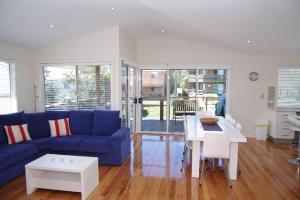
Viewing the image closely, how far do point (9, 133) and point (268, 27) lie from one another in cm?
502

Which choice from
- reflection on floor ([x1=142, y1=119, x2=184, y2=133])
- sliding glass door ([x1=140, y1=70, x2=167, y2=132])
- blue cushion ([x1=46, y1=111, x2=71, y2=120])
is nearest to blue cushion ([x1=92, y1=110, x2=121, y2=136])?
blue cushion ([x1=46, y1=111, x2=71, y2=120])

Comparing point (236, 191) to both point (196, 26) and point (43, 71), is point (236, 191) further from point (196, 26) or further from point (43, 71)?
point (43, 71)

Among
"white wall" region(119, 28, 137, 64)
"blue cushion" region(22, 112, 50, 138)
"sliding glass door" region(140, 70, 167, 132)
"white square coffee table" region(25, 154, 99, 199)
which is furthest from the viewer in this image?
"sliding glass door" region(140, 70, 167, 132)

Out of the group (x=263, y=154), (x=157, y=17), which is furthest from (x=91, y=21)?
(x=263, y=154)

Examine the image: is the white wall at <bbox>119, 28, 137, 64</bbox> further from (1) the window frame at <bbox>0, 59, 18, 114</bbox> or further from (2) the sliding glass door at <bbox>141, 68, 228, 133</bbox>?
(1) the window frame at <bbox>0, 59, 18, 114</bbox>

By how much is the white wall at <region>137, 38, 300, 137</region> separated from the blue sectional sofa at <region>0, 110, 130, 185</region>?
280 centimetres

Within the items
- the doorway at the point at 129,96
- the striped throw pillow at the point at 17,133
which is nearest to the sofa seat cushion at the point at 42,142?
the striped throw pillow at the point at 17,133

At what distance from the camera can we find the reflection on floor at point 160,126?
6.52 metres

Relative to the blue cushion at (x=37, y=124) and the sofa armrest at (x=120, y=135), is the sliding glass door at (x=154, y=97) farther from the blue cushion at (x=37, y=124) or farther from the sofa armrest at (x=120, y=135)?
the blue cushion at (x=37, y=124)

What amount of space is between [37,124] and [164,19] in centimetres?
336

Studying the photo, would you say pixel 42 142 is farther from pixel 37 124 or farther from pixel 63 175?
pixel 63 175

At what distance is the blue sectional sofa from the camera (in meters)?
3.35

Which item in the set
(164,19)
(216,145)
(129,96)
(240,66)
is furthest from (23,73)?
(240,66)

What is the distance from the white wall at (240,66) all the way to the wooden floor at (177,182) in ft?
5.26
